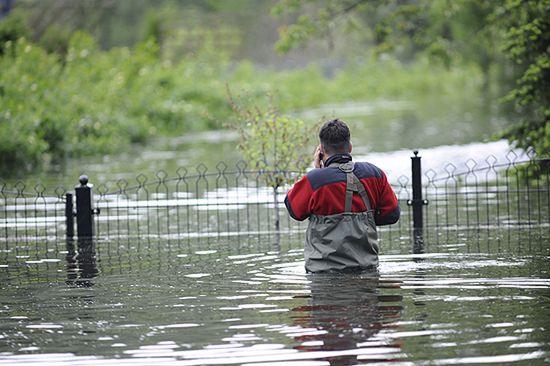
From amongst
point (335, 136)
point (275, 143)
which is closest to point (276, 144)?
point (275, 143)

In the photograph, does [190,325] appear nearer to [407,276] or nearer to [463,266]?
[407,276]

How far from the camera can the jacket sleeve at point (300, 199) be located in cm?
996

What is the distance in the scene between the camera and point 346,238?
1011 cm

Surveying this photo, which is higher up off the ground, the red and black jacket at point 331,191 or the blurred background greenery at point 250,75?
the blurred background greenery at point 250,75

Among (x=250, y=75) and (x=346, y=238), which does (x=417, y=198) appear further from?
(x=250, y=75)

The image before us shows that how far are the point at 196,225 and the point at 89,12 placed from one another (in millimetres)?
57531

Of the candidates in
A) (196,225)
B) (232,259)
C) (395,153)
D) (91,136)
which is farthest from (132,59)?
(232,259)

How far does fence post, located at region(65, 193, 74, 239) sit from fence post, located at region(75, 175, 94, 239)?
0.43 ft

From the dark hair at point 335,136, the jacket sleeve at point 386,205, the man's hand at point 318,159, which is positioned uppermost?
the dark hair at point 335,136

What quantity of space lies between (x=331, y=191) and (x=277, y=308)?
3.65ft

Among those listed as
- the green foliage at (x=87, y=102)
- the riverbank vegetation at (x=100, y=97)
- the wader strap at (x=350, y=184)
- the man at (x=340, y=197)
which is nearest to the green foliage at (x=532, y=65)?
the riverbank vegetation at (x=100, y=97)

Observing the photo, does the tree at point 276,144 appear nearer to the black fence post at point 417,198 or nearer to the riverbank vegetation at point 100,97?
the riverbank vegetation at point 100,97

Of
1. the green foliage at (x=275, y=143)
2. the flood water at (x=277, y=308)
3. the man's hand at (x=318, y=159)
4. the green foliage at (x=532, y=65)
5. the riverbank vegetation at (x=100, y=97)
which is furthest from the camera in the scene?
→ the riverbank vegetation at (x=100, y=97)

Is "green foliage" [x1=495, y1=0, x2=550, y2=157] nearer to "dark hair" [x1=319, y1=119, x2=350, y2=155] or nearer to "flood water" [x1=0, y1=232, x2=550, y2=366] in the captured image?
"flood water" [x1=0, y1=232, x2=550, y2=366]
